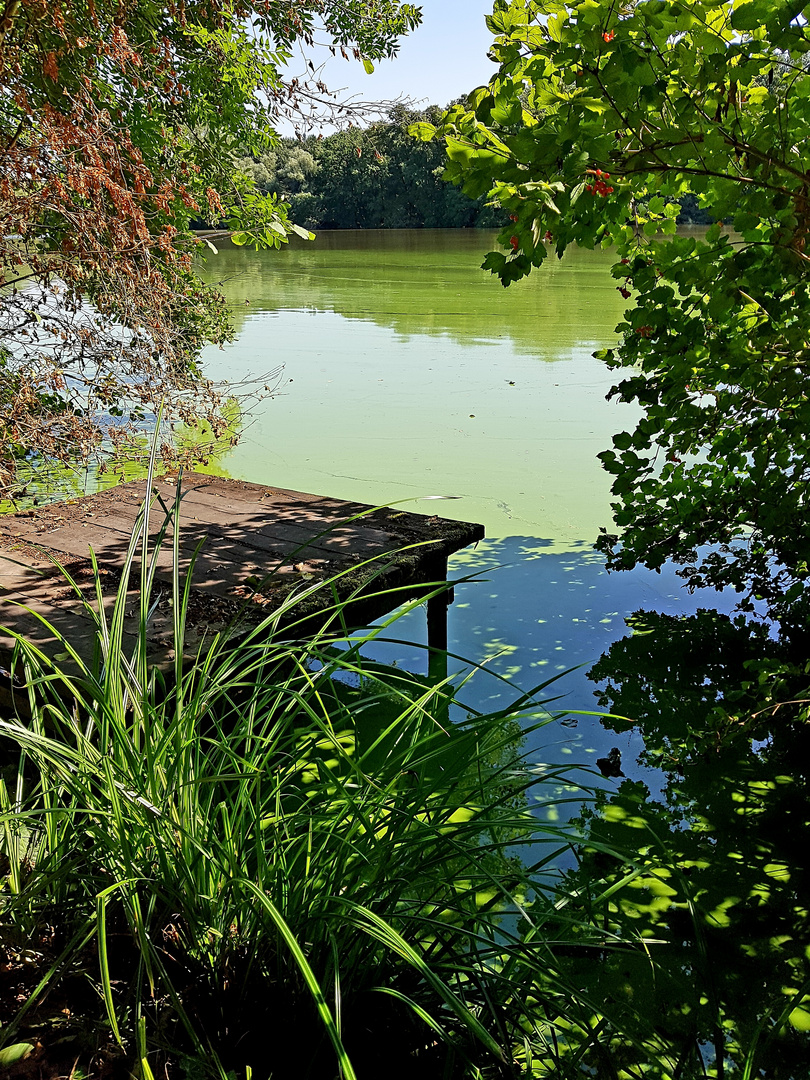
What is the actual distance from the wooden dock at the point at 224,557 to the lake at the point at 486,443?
30 centimetres

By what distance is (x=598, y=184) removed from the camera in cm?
157

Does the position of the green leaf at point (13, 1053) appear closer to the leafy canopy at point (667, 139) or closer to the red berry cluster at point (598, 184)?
the leafy canopy at point (667, 139)

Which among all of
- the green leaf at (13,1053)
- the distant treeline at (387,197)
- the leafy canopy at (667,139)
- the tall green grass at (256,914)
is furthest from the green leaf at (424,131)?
the distant treeline at (387,197)

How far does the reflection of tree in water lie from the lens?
1.48m

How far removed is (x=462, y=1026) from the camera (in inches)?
42.8

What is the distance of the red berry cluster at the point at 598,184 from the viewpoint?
1390 millimetres

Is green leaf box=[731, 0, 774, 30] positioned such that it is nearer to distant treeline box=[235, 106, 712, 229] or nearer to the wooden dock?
the wooden dock

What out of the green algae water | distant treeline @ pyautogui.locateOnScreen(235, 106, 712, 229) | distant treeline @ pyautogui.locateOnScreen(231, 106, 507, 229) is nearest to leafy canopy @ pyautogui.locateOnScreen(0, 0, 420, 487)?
the green algae water

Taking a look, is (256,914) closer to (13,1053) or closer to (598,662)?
(13,1053)

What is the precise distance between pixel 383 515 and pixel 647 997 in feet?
6.40

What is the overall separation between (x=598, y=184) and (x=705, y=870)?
1.59 m

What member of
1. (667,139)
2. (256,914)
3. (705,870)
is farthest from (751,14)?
(705,870)

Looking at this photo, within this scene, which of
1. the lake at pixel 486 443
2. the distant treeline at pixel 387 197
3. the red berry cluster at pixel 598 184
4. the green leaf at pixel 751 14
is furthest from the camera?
the distant treeline at pixel 387 197

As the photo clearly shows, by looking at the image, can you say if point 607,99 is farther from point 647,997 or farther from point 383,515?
point 383,515
